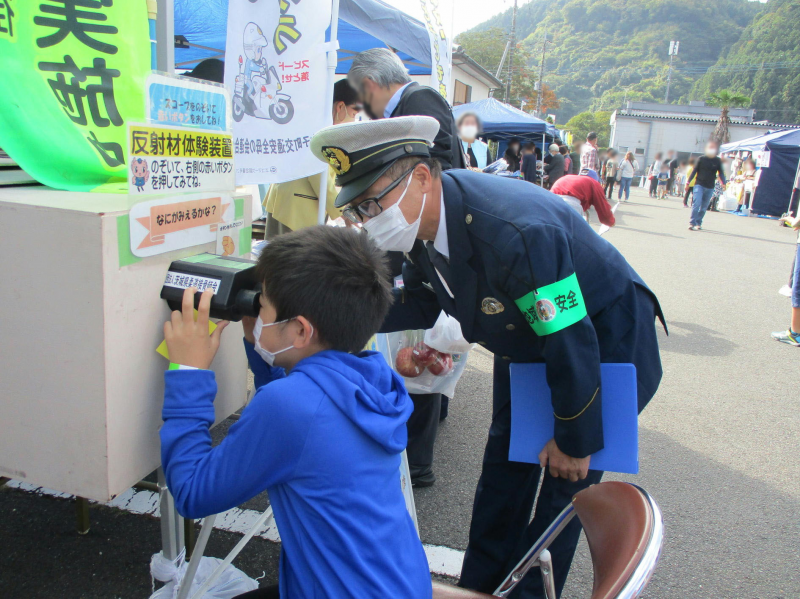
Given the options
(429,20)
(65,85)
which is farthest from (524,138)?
(65,85)

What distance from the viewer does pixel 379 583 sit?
0.95m

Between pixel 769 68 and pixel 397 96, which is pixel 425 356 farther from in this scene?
pixel 769 68

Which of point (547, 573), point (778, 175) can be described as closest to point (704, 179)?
point (778, 175)

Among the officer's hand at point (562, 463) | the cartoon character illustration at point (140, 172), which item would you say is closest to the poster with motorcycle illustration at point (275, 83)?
the cartoon character illustration at point (140, 172)

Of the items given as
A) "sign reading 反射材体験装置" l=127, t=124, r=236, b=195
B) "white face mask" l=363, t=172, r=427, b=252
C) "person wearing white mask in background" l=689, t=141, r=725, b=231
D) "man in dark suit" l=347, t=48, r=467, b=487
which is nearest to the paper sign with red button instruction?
"sign reading 反射材体験装置" l=127, t=124, r=236, b=195

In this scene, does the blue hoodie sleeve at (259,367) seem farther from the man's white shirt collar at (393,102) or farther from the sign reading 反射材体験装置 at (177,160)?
the man's white shirt collar at (393,102)

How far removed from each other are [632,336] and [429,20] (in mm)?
3116

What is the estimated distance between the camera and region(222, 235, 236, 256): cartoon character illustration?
132cm

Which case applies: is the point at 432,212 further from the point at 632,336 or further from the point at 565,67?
the point at 565,67

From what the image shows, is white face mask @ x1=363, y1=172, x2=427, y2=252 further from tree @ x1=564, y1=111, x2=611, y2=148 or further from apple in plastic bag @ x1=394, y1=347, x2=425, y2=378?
tree @ x1=564, y1=111, x2=611, y2=148

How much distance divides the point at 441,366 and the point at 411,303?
2.75ft

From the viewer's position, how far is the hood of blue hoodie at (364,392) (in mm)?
962

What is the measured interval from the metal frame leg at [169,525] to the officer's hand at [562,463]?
0.98 m

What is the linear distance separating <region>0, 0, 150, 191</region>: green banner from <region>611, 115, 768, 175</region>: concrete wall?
4328 centimetres
